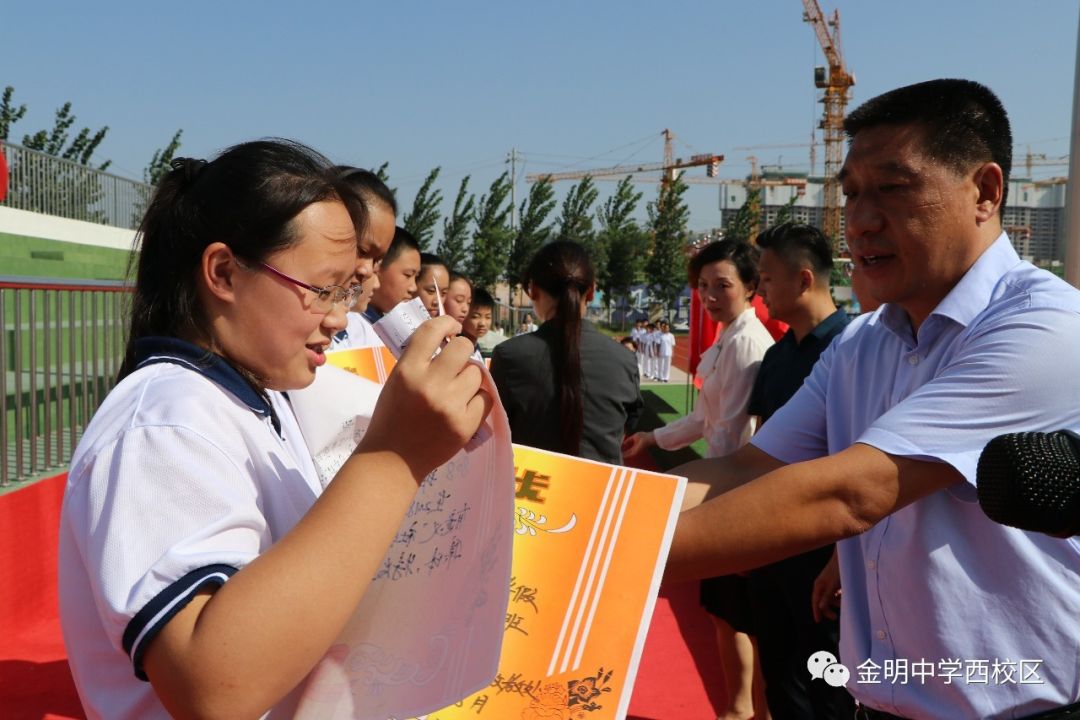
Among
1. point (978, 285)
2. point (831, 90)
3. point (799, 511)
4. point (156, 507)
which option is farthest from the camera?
point (831, 90)

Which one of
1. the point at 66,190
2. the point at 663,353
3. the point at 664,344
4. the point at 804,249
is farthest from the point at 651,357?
the point at 804,249

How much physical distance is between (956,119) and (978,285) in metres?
0.32

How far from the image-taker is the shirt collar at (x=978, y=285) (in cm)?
163

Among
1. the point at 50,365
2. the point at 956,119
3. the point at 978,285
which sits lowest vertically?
the point at 50,365

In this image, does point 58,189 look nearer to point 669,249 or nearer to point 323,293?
point 323,293

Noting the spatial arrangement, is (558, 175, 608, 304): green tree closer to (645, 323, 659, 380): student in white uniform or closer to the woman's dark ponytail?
(645, 323, 659, 380): student in white uniform

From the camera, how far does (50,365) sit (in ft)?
15.9

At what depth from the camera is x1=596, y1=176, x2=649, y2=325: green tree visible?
47.8 meters

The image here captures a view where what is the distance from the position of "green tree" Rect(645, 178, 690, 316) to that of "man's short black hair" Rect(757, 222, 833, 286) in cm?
4558

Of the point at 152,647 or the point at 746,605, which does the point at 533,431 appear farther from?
the point at 152,647

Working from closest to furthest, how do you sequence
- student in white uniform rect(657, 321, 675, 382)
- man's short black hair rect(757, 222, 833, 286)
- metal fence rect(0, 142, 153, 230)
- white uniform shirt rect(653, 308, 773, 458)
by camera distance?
man's short black hair rect(757, 222, 833, 286) → white uniform shirt rect(653, 308, 773, 458) → metal fence rect(0, 142, 153, 230) → student in white uniform rect(657, 321, 675, 382)

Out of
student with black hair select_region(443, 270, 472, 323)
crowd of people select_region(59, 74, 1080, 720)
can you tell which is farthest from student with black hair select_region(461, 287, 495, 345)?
crowd of people select_region(59, 74, 1080, 720)

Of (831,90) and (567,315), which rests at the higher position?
(831,90)

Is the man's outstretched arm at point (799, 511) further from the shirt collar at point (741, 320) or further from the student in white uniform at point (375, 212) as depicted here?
the shirt collar at point (741, 320)
